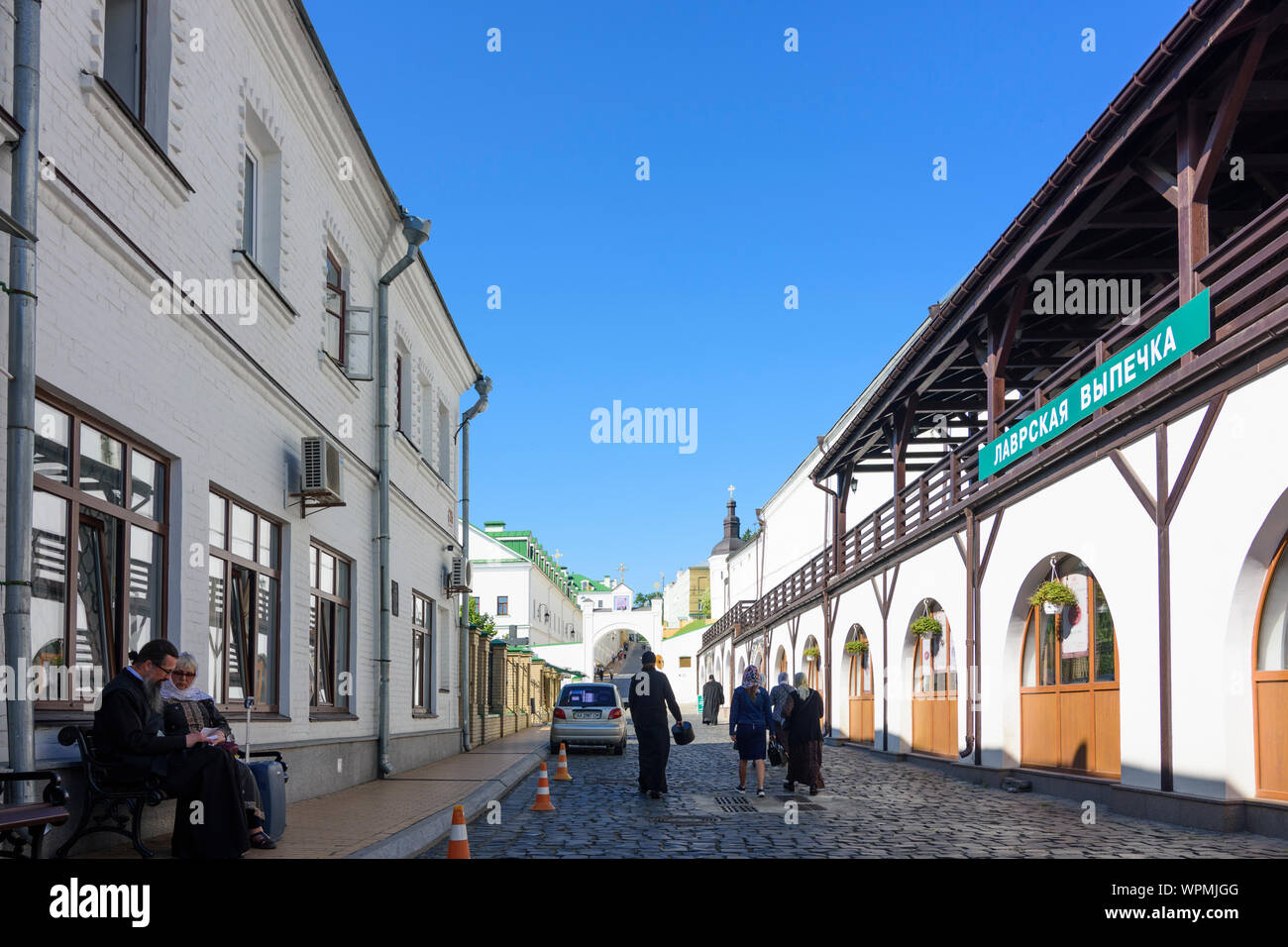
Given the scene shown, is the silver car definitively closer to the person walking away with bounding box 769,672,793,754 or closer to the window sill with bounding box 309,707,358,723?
the person walking away with bounding box 769,672,793,754

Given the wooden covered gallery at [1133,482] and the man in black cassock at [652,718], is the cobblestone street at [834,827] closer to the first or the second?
the man in black cassock at [652,718]

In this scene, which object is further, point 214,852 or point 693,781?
point 693,781

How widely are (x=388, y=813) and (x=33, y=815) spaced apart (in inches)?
212

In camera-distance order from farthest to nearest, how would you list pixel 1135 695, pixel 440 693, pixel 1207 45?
pixel 440 693 → pixel 1135 695 → pixel 1207 45

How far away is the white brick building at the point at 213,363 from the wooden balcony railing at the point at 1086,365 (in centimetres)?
839

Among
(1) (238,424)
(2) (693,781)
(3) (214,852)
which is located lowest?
(2) (693,781)

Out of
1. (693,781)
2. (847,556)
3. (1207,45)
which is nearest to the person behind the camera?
(1207,45)

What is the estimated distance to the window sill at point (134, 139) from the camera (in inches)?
307

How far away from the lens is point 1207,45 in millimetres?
10297

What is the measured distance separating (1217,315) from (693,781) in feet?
30.1

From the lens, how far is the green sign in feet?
35.5

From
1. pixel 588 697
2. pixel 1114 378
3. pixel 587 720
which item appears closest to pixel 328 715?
pixel 1114 378
